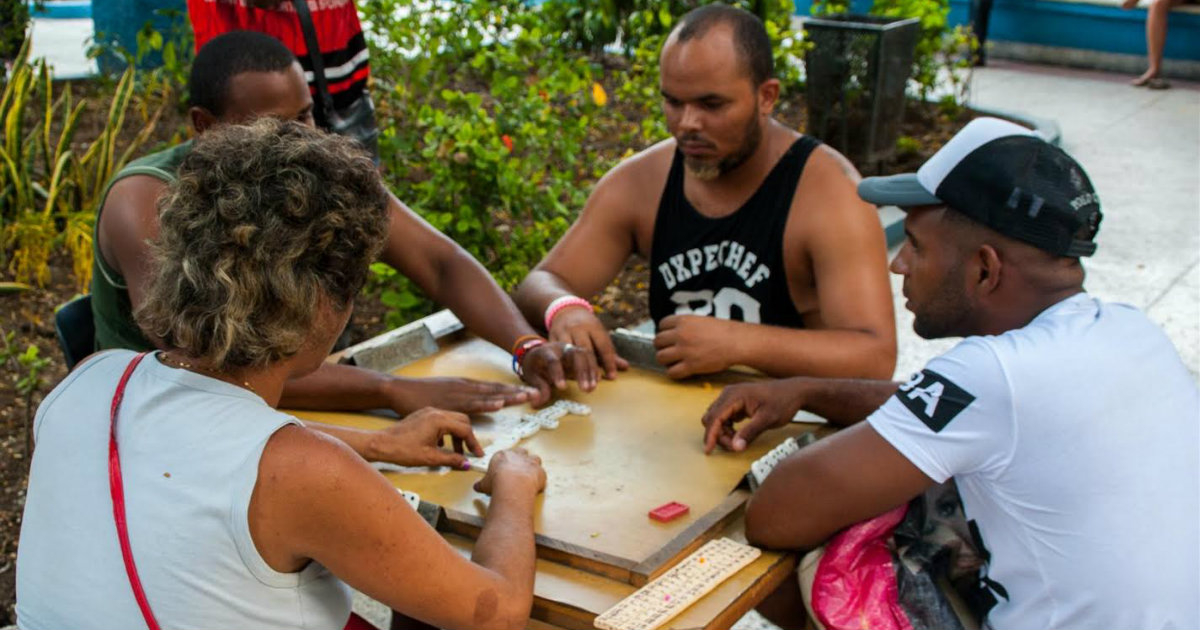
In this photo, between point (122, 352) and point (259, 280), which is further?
point (122, 352)

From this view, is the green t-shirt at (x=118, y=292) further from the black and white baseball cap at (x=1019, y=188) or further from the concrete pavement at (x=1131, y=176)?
the concrete pavement at (x=1131, y=176)

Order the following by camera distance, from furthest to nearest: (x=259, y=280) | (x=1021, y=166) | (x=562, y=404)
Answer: (x=562, y=404) < (x=1021, y=166) < (x=259, y=280)

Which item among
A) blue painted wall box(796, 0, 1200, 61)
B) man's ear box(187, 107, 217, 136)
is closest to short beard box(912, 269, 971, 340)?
man's ear box(187, 107, 217, 136)

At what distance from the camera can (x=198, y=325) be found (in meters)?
1.71

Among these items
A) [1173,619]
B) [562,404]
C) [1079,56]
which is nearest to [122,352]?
[562,404]

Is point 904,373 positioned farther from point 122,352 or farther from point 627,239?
point 122,352

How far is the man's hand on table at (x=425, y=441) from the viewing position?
2336 millimetres

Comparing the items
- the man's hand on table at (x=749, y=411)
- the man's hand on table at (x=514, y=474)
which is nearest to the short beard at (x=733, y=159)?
the man's hand on table at (x=749, y=411)

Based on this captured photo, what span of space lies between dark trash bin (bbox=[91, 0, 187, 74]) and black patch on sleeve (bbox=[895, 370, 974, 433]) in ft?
21.0

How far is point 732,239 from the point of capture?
322cm

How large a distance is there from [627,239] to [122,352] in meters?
1.81

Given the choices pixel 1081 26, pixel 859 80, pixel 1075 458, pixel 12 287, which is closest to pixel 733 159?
pixel 1075 458

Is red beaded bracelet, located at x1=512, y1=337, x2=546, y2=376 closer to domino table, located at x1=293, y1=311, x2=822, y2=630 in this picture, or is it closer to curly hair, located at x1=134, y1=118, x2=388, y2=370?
domino table, located at x1=293, y1=311, x2=822, y2=630

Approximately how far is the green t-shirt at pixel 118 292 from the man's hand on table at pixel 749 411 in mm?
1252
